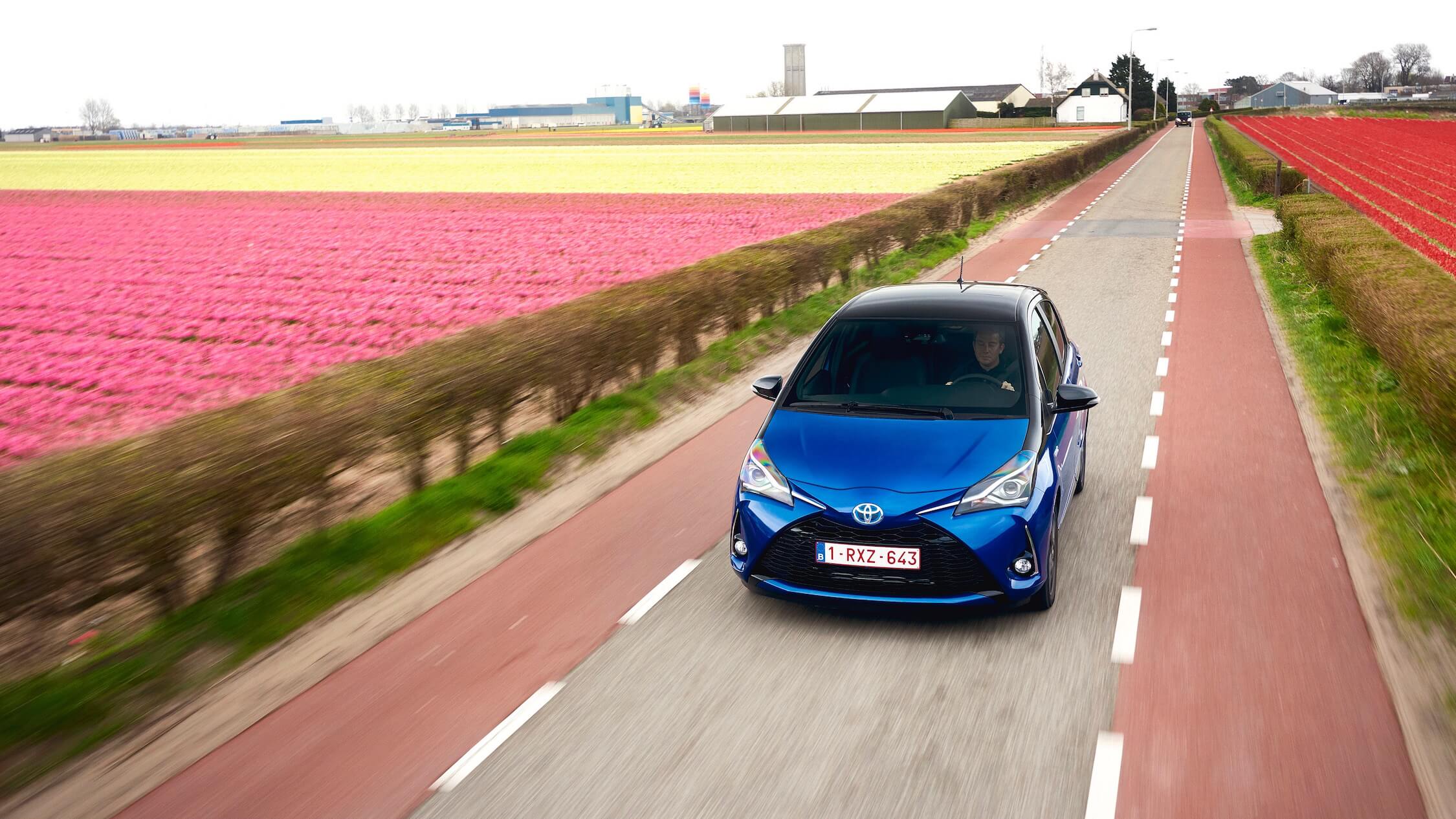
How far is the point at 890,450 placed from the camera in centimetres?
637

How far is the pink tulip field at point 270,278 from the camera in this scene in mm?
13750

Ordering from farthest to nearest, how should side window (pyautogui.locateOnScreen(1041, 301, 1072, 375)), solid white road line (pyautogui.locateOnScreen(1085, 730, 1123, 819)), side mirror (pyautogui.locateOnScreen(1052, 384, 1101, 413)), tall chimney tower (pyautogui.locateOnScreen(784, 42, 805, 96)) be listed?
tall chimney tower (pyautogui.locateOnScreen(784, 42, 805, 96)), side window (pyautogui.locateOnScreen(1041, 301, 1072, 375)), side mirror (pyautogui.locateOnScreen(1052, 384, 1101, 413)), solid white road line (pyautogui.locateOnScreen(1085, 730, 1123, 819))

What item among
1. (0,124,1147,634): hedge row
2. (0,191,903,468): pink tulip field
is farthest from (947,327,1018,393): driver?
(0,191,903,468): pink tulip field

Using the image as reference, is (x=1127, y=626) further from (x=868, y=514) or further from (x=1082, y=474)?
(x=1082, y=474)

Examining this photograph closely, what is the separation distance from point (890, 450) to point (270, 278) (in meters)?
20.1

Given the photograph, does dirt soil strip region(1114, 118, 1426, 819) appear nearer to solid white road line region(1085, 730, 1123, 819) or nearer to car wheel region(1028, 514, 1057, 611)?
solid white road line region(1085, 730, 1123, 819)

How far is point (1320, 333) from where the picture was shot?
47.4 feet

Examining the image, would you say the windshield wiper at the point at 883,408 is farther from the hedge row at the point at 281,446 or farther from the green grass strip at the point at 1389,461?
the hedge row at the point at 281,446

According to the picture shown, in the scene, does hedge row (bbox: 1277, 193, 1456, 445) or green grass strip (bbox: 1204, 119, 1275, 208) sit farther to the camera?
green grass strip (bbox: 1204, 119, 1275, 208)

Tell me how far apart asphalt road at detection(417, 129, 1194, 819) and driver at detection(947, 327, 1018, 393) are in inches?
47.9

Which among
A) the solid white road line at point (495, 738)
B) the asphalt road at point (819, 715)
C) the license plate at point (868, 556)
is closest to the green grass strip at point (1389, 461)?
the asphalt road at point (819, 715)

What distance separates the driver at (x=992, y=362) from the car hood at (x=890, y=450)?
1.46 feet

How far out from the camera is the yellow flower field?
52031mm

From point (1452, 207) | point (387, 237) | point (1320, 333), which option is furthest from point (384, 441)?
point (1452, 207)
